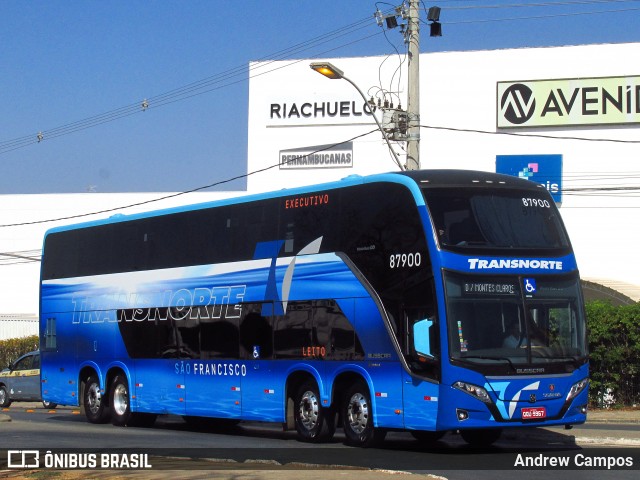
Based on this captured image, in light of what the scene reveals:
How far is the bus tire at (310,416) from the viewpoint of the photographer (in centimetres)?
1925

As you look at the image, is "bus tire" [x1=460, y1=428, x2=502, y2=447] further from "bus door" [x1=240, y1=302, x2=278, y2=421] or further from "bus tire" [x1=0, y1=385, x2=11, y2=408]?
"bus tire" [x1=0, y1=385, x2=11, y2=408]

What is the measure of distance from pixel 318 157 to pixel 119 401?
28.7 meters

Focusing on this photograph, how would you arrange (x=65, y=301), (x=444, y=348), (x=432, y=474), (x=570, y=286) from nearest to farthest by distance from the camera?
(x=432, y=474) < (x=444, y=348) < (x=570, y=286) < (x=65, y=301)

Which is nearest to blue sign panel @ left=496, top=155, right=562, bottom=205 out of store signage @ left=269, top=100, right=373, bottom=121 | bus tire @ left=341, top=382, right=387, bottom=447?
store signage @ left=269, top=100, right=373, bottom=121

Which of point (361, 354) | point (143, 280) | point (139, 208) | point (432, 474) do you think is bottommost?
point (432, 474)

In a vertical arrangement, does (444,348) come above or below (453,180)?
below

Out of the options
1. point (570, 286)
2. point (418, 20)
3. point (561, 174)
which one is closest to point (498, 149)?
point (561, 174)

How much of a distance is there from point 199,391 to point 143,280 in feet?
9.89

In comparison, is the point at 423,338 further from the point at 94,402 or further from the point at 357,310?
the point at 94,402

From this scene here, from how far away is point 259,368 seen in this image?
68.1 ft

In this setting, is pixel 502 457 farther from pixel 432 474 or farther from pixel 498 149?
pixel 498 149

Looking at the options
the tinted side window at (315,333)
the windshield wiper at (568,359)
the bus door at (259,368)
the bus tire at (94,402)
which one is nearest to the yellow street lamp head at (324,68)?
the bus door at (259,368)

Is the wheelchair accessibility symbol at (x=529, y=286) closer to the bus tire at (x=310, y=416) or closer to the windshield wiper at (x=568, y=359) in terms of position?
the windshield wiper at (x=568, y=359)

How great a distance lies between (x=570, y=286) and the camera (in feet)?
57.8
